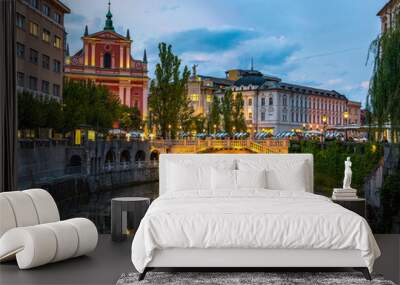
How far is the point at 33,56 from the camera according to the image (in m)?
7.20

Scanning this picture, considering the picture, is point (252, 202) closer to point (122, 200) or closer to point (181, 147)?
point (122, 200)

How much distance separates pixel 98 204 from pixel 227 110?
2146 millimetres

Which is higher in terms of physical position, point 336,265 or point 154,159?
point 154,159

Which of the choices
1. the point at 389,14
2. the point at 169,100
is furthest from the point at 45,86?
the point at 389,14

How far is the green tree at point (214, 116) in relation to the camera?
773 centimetres

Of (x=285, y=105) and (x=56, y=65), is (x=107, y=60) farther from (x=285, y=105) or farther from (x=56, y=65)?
(x=285, y=105)

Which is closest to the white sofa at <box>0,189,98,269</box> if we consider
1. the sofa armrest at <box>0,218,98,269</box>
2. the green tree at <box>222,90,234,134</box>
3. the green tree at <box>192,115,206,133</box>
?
the sofa armrest at <box>0,218,98,269</box>

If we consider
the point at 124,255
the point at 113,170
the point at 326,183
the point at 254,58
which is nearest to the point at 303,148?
the point at 326,183

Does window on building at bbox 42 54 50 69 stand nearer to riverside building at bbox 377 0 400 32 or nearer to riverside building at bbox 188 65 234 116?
riverside building at bbox 188 65 234 116

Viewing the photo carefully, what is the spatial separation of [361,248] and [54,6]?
199 inches

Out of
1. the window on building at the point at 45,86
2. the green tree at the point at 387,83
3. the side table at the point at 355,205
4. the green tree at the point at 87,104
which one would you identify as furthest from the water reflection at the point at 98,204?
the green tree at the point at 387,83

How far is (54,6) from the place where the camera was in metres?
7.31

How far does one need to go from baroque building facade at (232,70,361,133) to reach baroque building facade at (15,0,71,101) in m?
2.38

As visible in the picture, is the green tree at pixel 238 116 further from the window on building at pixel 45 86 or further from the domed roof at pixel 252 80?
the window on building at pixel 45 86
